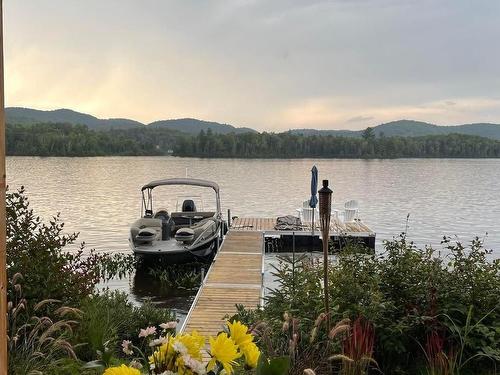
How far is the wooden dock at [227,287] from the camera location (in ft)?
27.4

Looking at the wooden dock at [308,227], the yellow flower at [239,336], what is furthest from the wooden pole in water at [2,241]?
the wooden dock at [308,227]

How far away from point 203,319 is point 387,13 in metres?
8.28

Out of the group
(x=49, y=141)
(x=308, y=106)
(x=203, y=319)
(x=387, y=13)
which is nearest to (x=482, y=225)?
(x=308, y=106)

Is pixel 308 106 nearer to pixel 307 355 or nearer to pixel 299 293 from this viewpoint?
pixel 299 293

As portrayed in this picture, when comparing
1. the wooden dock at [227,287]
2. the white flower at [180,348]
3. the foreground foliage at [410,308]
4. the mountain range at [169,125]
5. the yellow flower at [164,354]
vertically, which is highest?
the mountain range at [169,125]

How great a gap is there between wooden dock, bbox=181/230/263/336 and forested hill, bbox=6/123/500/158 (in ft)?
350

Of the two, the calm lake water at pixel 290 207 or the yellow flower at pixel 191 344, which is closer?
the yellow flower at pixel 191 344

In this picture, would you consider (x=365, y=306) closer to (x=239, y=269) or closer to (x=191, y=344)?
(x=191, y=344)

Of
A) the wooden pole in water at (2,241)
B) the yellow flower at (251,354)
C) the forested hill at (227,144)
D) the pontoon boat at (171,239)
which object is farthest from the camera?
the forested hill at (227,144)

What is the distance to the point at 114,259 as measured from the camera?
16.8m

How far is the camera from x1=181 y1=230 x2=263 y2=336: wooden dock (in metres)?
8.35

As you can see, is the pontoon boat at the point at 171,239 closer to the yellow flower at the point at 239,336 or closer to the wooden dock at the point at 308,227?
the wooden dock at the point at 308,227

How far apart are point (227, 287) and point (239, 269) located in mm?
2111

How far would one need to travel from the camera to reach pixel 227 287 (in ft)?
34.9
